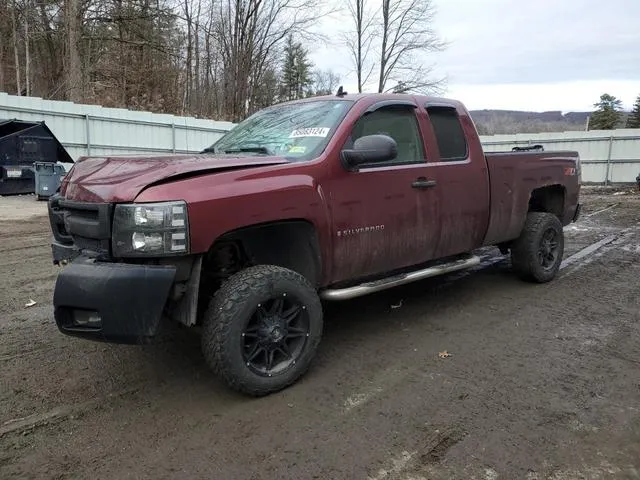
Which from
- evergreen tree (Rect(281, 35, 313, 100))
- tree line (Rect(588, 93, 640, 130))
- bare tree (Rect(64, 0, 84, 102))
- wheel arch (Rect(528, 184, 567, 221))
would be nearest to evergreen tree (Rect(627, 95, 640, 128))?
tree line (Rect(588, 93, 640, 130))

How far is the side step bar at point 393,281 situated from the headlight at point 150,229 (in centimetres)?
130

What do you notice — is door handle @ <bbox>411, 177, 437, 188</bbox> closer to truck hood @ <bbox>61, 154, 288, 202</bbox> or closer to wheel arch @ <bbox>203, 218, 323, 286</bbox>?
wheel arch @ <bbox>203, 218, 323, 286</bbox>

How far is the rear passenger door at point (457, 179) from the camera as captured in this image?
4.57m

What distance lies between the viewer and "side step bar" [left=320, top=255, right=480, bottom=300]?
3.80 metres

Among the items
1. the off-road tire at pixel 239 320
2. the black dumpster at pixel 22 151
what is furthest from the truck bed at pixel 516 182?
Answer: the black dumpster at pixel 22 151

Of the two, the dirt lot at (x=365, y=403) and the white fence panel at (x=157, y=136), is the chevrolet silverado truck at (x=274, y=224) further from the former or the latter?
the white fence panel at (x=157, y=136)

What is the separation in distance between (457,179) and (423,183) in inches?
20.9

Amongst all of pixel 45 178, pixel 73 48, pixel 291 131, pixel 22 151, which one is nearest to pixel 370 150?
pixel 291 131

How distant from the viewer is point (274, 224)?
339 cm

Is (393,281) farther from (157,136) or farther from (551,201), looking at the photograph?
(157,136)

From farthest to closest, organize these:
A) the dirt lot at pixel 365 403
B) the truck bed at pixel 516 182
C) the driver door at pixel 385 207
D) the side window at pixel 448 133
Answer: the truck bed at pixel 516 182, the side window at pixel 448 133, the driver door at pixel 385 207, the dirt lot at pixel 365 403

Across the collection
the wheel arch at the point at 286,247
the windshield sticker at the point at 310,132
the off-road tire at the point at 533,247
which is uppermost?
the windshield sticker at the point at 310,132

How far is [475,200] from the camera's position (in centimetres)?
486

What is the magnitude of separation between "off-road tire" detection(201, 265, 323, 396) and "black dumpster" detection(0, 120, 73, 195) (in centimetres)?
1339
